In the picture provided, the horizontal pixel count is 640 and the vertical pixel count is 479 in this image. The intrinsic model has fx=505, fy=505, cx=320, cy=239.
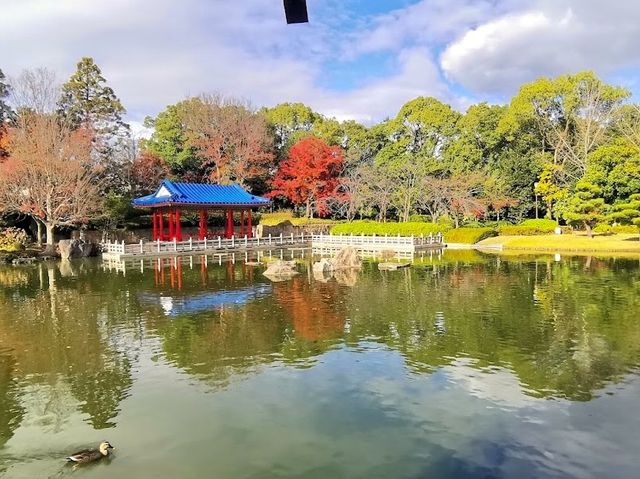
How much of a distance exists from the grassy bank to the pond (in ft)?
52.5

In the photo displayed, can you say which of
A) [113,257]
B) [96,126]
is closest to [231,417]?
[113,257]

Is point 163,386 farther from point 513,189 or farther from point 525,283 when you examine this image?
point 513,189

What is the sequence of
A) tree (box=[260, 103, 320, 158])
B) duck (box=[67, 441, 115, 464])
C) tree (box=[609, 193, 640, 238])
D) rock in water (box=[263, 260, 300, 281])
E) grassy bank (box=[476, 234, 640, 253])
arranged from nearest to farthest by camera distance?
duck (box=[67, 441, 115, 464]) → rock in water (box=[263, 260, 300, 281]) → grassy bank (box=[476, 234, 640, 253]) → tree (box=[609, 193, 640, 238]) → tree (box=[260, 103, 320, 158])

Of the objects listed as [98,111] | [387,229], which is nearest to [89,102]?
[98,111]

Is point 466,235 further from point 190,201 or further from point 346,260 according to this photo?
point 190,201

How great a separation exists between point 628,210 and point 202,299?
29.9m

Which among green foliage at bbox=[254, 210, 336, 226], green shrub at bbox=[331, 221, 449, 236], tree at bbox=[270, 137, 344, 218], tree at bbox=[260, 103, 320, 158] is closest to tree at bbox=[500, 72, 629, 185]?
green shrub at bbox=[331, 221, 449, 236]

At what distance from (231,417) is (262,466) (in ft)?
5.48

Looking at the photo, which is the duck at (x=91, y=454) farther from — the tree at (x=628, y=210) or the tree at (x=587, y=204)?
the tree at (x=587, y=204)

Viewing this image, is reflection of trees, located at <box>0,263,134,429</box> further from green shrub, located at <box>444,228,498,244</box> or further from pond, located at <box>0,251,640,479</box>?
green shrub, located at <box>444,228,498,244</box>

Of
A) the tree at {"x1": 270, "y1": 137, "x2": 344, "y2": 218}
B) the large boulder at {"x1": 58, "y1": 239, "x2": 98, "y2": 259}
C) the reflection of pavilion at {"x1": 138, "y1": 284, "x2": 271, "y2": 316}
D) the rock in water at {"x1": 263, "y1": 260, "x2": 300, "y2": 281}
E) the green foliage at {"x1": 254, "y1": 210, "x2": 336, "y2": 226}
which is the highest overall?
the tree at {"x1": 270, "y1": 137, "x2": 344, "y2": 218}

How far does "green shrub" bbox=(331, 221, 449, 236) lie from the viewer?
41250mm

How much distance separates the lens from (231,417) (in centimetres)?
852

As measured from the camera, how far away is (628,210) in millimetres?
34125
